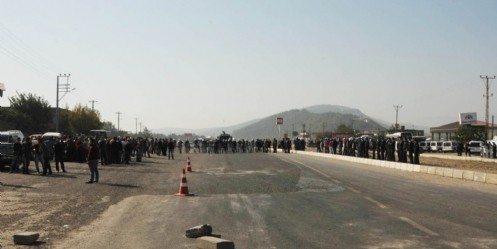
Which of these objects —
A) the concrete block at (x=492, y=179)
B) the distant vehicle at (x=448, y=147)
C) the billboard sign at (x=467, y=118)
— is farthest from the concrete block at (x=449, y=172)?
the billboard sign at (x=467, y=118)

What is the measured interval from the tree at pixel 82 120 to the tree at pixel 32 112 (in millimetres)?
Result: 14120

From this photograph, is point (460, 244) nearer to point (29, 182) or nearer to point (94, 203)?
point (94, 203)

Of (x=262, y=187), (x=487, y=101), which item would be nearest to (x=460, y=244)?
(x=262, y=187)

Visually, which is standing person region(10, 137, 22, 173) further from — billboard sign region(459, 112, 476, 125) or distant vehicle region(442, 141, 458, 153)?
billboard sign region(459, 112, 476, 125)

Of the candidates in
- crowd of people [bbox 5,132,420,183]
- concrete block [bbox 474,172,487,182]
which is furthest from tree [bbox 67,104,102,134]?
concrete block [bbox 474,172,487,182]

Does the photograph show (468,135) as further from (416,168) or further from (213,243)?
(213,243)

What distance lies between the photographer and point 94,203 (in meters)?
15.5

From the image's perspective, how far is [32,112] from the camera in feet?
290

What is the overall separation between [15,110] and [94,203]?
7546 centimetres

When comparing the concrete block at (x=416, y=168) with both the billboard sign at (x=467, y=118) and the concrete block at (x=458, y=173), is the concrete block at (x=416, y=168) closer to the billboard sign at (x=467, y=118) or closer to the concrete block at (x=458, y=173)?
the concrete block at (x=458, y=173)

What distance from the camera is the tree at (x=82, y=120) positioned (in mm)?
109881

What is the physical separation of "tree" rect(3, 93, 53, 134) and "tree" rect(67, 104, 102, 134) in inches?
556

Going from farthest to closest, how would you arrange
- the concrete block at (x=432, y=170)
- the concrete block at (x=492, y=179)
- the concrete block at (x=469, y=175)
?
the concrete block at (x=432, y=170) < the concrete block at (x=469, y=175) < the concrete block at (x=492, y=179)

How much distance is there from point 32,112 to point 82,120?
24904mm
